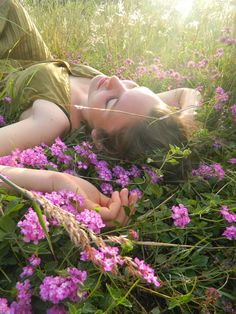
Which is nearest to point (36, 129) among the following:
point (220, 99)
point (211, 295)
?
point (220, 99)

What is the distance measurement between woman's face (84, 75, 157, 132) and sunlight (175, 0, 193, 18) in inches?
95.3

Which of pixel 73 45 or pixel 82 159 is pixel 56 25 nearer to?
pixel 73 45

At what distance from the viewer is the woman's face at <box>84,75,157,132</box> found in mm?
1938

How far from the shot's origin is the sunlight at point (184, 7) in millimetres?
4090

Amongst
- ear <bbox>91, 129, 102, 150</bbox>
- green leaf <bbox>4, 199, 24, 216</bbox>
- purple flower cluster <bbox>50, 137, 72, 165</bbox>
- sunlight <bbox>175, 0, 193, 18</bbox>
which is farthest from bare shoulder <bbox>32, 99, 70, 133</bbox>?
sunlight <bbox>175, 0, 193, 18</bbox>

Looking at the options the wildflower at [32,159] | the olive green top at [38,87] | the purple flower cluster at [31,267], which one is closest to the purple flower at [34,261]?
the purple flower cluster at [31,267]

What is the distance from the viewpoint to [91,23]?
13.4ft

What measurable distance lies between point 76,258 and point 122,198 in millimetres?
380

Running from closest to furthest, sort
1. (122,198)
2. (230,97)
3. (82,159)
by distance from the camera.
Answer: (122,198) → (82,159) → (230,97)

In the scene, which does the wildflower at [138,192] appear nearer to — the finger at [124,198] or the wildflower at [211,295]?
the finger at [124,198]

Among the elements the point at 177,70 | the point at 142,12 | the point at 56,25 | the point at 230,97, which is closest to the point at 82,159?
the point at 230,97

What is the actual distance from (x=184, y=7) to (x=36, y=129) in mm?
3066

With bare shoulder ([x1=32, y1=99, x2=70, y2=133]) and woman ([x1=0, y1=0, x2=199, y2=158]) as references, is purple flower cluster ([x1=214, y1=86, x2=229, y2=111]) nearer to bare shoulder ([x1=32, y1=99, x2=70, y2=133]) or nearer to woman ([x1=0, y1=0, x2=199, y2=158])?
woman ([x1=0, y1=0, x2=199, y2=158])

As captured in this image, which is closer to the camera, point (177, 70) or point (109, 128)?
point (109, 128)
